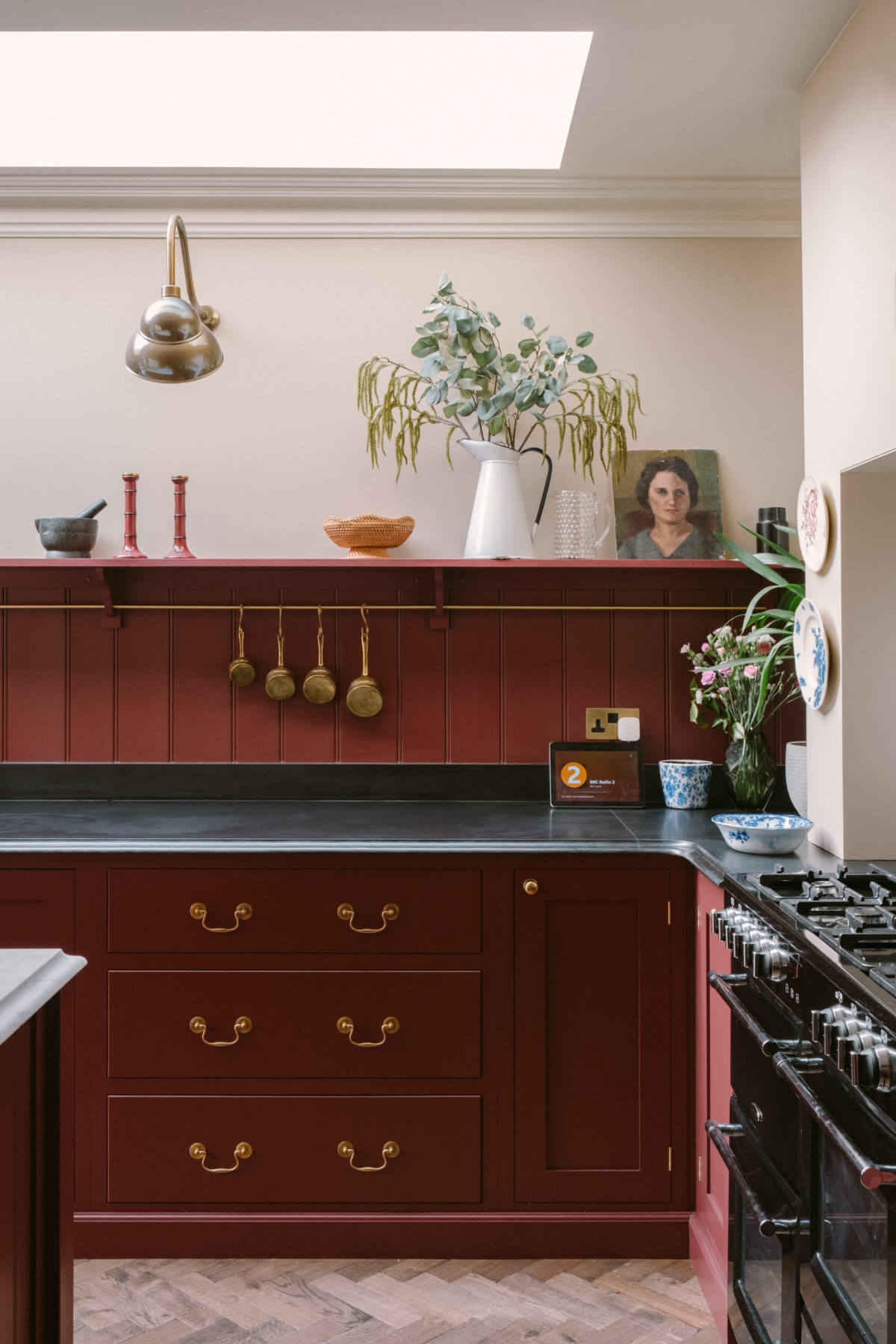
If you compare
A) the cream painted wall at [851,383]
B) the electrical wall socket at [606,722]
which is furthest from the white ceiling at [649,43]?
the electrical wall socket at [606,722]

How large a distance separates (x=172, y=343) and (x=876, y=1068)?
1.61 m

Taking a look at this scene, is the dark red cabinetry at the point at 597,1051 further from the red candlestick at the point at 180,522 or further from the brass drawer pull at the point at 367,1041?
the red candlestick at the point at 180,522

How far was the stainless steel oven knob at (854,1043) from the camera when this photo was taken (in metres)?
1.12

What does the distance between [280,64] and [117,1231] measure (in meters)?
2.85

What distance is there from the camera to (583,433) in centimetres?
276

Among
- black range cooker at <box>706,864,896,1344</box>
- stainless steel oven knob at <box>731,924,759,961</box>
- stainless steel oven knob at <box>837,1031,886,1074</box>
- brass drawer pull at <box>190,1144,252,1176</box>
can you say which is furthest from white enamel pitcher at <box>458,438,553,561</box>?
stainless steel oven knob at <box>837,1031,886,1074</box>

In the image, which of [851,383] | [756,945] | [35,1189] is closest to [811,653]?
[851,383]

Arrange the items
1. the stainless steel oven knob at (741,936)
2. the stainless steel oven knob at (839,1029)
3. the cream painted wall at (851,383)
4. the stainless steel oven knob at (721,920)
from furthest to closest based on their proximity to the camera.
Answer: the cream painted wall at (851,383), the stainless steel oven knob at (721,920), the stainless steel oven knob at (741,936), the stainless steel oven knob at (839,1029)

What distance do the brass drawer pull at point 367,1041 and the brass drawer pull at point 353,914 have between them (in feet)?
0.63

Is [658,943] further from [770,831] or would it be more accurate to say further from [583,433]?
[583,433]

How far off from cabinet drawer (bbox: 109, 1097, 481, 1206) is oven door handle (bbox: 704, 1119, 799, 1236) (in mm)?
588

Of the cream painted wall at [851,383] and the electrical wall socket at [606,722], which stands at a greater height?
the cream painted wall at [851,383]

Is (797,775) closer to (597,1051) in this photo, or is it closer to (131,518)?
(597,1051)

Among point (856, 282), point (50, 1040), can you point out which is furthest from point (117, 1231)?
point (856, 282)
